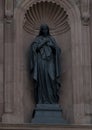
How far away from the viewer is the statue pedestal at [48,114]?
55.4ft

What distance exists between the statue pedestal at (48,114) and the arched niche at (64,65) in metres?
0.33

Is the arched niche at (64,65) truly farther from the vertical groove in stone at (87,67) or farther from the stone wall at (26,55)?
the vertical groove in stone at (87,67)

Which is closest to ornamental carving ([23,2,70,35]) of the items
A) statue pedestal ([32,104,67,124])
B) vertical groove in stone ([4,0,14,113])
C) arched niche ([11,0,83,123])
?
arched niche ([11,0,83,123])

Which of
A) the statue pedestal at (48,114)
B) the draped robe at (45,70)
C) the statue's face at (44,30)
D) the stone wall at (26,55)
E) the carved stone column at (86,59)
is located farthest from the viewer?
the statue's face at (44,30)

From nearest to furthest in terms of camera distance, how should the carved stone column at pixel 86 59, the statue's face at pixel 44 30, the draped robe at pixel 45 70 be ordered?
the carved stone column at pixel 86 59 → the draped robe at pixel 45 70 → the statue's face at pixel 44 30

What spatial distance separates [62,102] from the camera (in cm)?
1761

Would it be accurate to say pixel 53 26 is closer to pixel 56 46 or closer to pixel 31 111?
pixel 56 46

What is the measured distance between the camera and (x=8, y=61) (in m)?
17.2

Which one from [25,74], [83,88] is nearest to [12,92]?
[25,74]

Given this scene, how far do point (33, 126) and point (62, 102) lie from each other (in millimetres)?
1579

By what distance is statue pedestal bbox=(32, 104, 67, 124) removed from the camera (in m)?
16.9

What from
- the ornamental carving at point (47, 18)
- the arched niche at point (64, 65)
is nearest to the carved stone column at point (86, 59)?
the arched niche at point (64, 65)

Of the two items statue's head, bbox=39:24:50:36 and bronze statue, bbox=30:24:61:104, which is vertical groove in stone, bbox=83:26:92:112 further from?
statue's head, bbox=39:24:50:36

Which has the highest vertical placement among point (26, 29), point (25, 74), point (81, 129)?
point (26, 29)
